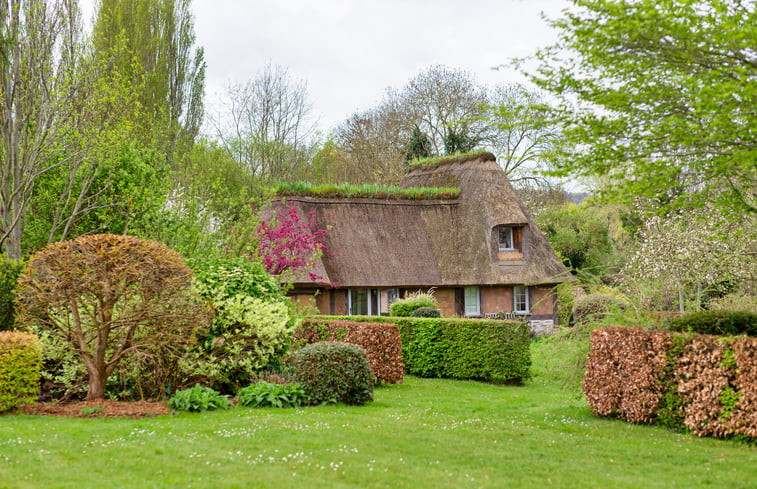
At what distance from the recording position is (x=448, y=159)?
31.6 m

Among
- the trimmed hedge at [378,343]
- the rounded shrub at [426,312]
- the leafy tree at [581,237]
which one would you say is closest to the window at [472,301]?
the rounded shrub at [426,312]

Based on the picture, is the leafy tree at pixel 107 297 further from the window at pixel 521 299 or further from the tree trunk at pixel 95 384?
the window at pixel 521 299

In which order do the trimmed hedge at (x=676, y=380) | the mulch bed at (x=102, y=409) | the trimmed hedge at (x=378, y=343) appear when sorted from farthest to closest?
the trimmed hedge at (x=378, y=343), the mulch bed at (x=102, y=409), the trimmed hedge at (x=676, y=380)

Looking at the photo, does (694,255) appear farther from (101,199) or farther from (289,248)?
(101,199)

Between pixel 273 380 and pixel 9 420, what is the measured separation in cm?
406

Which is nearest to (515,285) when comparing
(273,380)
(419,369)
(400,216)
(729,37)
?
(400,216)

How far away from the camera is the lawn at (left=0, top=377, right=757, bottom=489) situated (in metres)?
6.23

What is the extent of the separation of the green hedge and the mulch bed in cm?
788

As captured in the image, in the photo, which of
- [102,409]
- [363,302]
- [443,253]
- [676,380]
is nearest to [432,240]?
[443,253]

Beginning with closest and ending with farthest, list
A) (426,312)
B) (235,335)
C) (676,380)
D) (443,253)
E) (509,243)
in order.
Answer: (676,380) < (235,335) < (426,312) < (443,253) < (509,243)

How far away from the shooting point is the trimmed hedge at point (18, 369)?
30.6 feet

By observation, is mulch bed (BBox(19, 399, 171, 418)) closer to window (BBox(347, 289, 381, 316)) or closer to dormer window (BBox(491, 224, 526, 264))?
window (BBox(347, 289, 381, 316))

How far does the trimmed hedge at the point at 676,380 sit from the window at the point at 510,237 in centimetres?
1754

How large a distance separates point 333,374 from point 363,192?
17.9 m
